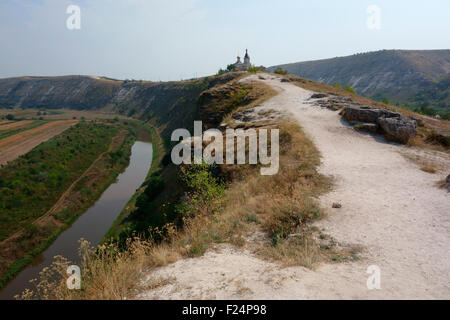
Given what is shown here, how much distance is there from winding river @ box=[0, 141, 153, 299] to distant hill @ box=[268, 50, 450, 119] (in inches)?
3129

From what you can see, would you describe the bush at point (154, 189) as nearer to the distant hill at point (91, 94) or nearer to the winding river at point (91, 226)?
the winding river at point (91, 226)

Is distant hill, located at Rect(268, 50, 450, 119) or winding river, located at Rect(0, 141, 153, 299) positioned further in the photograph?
distant hill, located at Rect(268, 50, 450, 119)

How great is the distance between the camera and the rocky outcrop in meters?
12.3

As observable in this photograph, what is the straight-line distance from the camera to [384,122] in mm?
12953

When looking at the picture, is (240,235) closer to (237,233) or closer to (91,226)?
(237,233)

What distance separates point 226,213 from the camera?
6926 mm

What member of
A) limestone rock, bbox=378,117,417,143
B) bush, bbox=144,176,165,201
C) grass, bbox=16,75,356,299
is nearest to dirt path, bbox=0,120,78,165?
bush, bbox=144,176,165,201

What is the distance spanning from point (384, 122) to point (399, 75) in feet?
385

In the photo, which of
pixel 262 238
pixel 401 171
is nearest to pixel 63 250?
pixel 262 238

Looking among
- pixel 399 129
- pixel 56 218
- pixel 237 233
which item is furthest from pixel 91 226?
pixel 399 129

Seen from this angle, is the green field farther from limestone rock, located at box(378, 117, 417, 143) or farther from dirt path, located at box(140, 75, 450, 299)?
limestone rock, located at box(378, 117, 417, 143)

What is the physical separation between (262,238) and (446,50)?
175961mm

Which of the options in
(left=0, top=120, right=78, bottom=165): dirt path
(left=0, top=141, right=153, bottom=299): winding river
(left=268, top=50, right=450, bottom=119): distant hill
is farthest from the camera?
(left=268, top=50, right=450, bottom=119): distant hill

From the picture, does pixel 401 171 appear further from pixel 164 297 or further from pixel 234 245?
pixel 164 297
